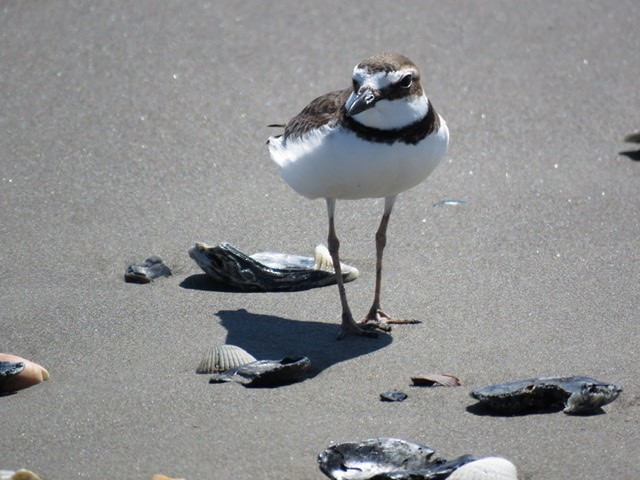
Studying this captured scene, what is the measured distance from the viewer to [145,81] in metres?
6.57

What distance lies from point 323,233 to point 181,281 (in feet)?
2.80

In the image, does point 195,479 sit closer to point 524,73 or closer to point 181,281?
point 181,281

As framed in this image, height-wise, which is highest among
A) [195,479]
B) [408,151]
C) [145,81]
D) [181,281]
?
[145,81]

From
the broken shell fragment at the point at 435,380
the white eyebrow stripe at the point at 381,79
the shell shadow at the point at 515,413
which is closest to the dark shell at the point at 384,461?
the shell shadow at the point at 515,413

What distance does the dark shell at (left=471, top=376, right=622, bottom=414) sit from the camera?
360 cm

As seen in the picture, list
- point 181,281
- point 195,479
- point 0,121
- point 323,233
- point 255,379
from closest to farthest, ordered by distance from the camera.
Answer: point 195,479 → point 255,379 → point 181,281 → point 323,233 → point 0,121

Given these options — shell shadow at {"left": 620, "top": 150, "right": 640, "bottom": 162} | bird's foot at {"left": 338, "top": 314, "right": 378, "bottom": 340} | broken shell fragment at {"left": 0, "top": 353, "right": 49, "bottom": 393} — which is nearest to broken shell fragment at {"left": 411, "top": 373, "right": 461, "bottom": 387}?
bird's foot at {"left": 338, "top": 314, "right": 378, "bottom": 340}

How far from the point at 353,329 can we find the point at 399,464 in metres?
1.26

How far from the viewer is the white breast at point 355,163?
429cm

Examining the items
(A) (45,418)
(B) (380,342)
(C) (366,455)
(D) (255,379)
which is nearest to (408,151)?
(B) (380,342)

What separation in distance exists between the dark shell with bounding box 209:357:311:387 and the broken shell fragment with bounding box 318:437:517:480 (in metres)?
0.65

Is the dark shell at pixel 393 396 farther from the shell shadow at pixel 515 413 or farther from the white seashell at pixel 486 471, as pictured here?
the white seashell at pixel 486 471

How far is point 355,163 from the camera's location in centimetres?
429

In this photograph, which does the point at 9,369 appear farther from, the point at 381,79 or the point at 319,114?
the point at 381,79
